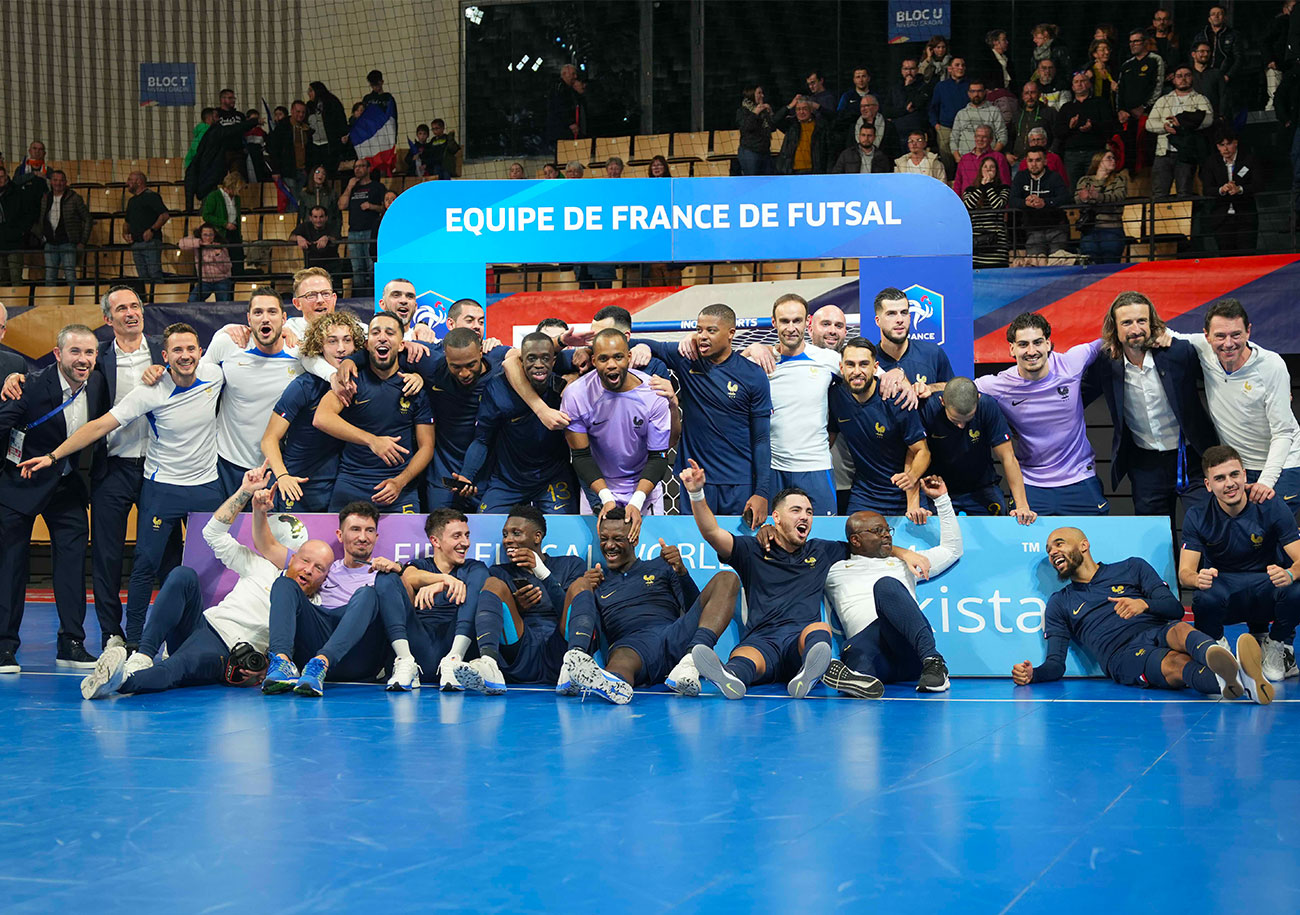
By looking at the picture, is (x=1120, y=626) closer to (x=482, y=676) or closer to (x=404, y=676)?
(x=482, y=676)

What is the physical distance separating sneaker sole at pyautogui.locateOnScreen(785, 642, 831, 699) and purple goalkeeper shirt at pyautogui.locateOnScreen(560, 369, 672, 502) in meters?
1.96

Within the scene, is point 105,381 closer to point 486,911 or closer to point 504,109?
point 486,911

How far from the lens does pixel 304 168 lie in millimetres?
21281

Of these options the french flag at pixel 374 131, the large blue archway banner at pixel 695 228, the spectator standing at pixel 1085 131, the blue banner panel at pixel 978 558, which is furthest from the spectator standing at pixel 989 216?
the french flag at pixel 374 131

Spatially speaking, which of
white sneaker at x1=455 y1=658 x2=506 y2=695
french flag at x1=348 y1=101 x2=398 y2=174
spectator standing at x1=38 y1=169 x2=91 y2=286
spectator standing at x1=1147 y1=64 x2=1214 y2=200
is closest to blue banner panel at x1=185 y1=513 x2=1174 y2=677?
white sneaker at x1=455 y1=658 x2=506 y2=695

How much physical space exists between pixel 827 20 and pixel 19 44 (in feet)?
46.9

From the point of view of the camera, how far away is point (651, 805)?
5148mm

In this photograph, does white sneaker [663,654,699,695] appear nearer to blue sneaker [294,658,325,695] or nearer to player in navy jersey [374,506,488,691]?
player in navy jersey [374,506,488,691]

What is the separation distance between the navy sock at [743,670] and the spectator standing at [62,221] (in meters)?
15.6

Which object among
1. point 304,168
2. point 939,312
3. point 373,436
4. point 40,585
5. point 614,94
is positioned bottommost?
point 40,585

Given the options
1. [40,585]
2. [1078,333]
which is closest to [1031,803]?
[1078,333]

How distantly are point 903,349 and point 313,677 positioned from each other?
480 cm

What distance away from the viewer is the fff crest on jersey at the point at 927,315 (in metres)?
10.5

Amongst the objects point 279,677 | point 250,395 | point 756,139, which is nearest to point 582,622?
point 279,677
